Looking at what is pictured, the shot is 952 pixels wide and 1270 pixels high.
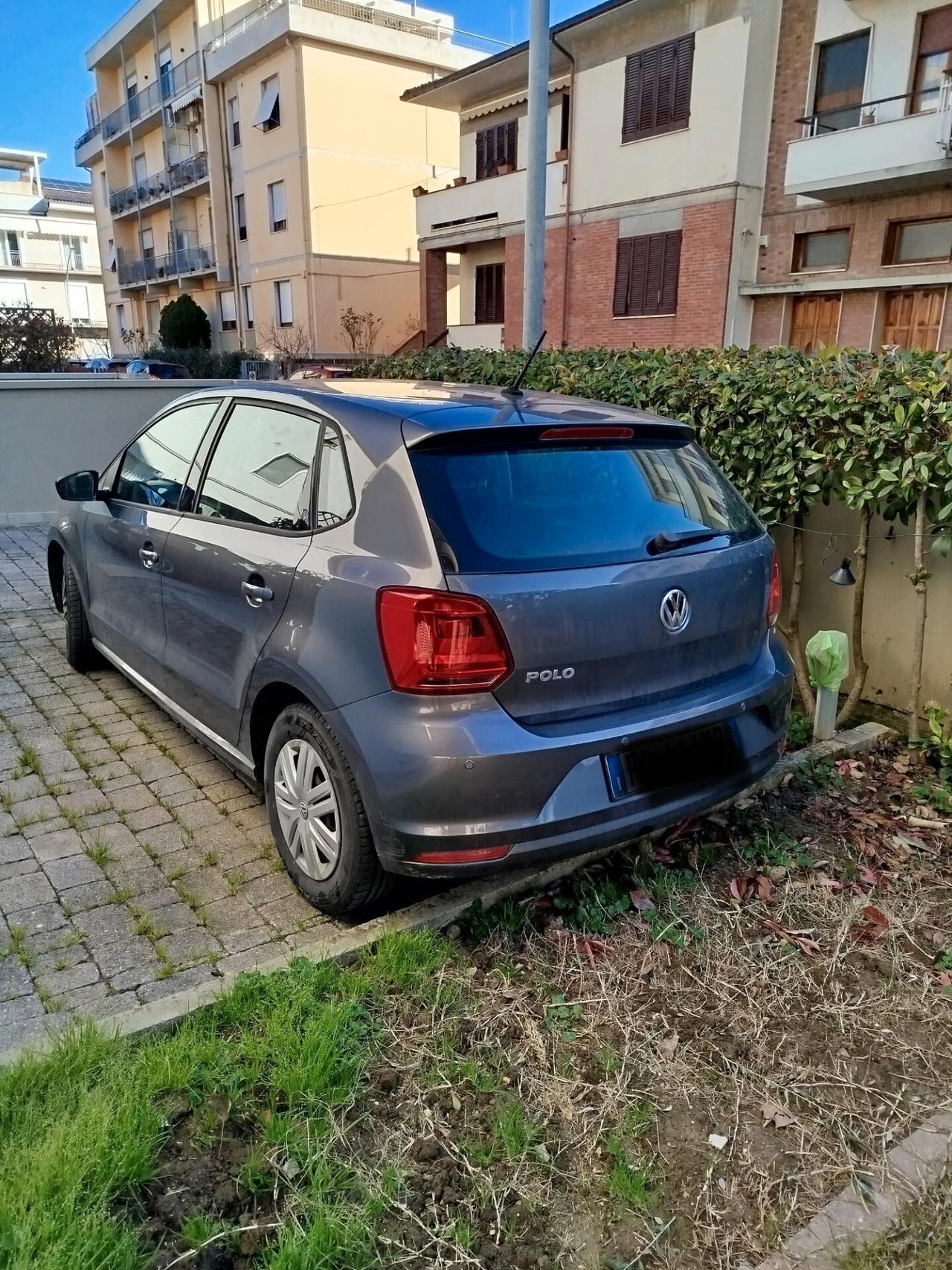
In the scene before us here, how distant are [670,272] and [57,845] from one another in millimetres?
19771

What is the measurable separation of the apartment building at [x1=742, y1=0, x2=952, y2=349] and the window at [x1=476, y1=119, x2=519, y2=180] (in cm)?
841

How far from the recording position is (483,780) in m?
2.44

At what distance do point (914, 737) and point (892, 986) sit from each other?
1.94 metres

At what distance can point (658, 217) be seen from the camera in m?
19.7

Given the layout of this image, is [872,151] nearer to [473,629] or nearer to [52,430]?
[52,430]

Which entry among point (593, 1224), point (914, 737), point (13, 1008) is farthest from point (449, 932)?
point (914, 737)

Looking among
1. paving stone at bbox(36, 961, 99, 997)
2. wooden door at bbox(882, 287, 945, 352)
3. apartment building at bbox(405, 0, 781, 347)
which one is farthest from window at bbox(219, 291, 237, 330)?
paving stone at bbox(36, 961, 99, 997)

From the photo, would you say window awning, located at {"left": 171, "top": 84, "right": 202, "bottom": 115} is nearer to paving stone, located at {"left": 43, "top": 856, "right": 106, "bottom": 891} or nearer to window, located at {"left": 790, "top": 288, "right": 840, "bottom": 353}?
window, located at {"left": 790, "top": 288, "right": 840, "bottom": 353}

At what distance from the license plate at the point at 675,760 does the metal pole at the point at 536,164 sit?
6.44 meters

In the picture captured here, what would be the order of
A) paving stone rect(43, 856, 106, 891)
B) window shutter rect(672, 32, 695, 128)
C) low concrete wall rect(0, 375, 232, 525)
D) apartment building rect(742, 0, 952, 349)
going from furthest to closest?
window shutter rect(672, 32, 695, 128)
apartment building rect(742, 0, 952, 349)
low concrete wall rect(0, 375, 232, 525)
paving stone rect(43, 856, 106, 891)

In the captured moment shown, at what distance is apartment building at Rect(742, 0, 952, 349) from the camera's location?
49.9 feet

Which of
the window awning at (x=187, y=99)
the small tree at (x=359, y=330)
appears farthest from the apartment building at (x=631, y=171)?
the window awning at (x=187, y=99)

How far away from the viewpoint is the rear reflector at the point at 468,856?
2512 mm

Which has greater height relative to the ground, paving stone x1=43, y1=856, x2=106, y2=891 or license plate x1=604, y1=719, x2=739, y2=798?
license plate x1=604, y1=719, x2=739, y2=798
